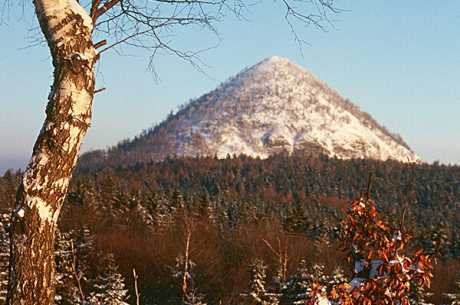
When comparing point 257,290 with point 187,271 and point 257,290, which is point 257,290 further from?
point 187,271

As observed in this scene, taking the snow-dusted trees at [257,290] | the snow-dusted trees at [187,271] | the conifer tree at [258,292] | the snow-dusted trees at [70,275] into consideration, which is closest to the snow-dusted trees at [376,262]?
the snow-dusted trees at [187,271]

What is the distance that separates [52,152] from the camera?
11.6 feet

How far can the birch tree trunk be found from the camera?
340cm

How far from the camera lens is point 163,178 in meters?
140

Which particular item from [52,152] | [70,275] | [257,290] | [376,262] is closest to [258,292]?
[257,290]

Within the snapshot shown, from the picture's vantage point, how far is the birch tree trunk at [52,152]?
11.1 ft

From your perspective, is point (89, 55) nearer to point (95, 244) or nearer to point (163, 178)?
point (95, 244)

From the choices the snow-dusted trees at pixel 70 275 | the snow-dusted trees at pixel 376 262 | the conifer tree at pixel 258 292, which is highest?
the snow-dusted trees at pixel 376 262

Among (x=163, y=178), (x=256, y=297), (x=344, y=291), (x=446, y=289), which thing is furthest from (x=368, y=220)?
(x=163, y=178)

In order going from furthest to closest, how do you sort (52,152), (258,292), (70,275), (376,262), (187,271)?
(258,292) → (70,275) → (187,271) → (376,262) → (52,152)

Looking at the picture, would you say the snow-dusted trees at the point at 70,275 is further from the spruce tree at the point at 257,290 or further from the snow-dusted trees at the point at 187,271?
the spruce tree at the point at 257,290

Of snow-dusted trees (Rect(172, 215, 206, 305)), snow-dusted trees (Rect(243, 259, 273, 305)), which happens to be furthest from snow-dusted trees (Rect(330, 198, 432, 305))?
snow-dusted trees (Rect(243, 259, 273, 305))

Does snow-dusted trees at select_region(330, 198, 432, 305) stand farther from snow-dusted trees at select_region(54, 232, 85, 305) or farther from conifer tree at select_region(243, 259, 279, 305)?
conifer tree at select_region(243, 259, 279, 305)

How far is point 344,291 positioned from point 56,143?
2.08 meters
